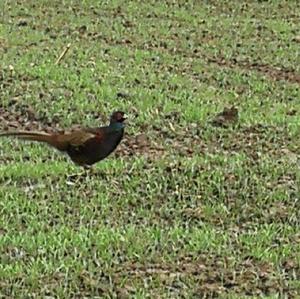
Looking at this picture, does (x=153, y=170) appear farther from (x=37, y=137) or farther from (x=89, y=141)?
(x=37, y=137)

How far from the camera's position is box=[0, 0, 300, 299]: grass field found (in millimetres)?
6023

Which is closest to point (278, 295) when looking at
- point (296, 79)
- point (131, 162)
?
point (131, 162)

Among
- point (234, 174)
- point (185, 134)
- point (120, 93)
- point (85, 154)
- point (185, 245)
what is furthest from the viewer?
point (120, 93)

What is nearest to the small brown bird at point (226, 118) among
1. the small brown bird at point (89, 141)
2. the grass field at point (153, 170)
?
the grass field at point (153, 170)

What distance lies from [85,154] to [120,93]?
3.77 metres

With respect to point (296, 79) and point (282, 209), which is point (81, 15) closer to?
point (296, 79)

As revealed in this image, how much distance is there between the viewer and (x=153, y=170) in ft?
26.6

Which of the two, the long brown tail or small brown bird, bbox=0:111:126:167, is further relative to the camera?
small brown bird, bbox=0:111:126:167

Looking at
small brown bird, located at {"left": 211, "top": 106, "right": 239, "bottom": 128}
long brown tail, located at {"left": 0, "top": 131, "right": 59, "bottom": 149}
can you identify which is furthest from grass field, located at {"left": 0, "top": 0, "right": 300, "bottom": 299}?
long brown tail, located at {"left": 0, "top": 131, "right": 59, "bottom": 149}

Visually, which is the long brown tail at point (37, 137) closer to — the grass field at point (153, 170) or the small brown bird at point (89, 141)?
the small brown bird at point (89, 141)

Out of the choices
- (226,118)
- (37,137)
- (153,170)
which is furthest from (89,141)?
(226,118)

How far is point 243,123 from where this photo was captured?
10.1 meters

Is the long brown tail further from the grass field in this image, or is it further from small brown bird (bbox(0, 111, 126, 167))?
the grass field

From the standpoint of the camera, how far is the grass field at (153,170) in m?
6.02
